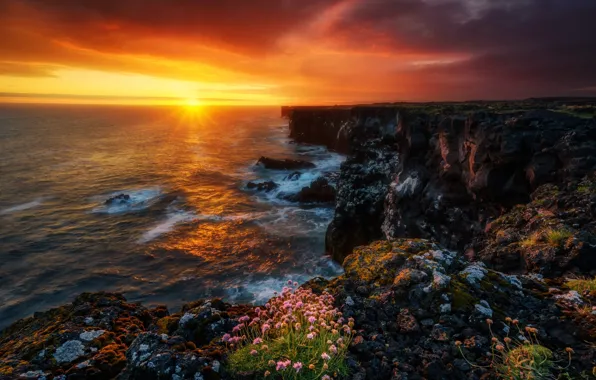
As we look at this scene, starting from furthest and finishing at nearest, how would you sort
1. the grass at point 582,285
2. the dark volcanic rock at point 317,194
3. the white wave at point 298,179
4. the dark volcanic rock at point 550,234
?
the white wave at point 298,179 < the dark volcanic rock at point 317,194 < the dark volcanic rock at point 550,234 < the grass at point 582,285

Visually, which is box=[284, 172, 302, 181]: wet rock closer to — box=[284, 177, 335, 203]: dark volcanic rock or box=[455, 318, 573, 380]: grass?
box=[284, 177, 335, 203]: dark volcanic rock

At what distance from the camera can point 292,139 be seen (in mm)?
109438

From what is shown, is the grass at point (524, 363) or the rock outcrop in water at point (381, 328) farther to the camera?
the rock outcrop in water at point (381, 328)

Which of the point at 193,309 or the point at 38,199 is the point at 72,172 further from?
the point at 193,309

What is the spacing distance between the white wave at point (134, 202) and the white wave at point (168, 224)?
584 centimetres

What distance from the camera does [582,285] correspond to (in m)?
6.21

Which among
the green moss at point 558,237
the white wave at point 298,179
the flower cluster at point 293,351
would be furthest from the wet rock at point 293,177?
the flower cluster at point 293,351

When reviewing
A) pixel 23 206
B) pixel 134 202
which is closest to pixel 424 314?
pixel 134 202

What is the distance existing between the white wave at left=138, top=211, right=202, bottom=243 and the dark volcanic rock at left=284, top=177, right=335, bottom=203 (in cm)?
1395

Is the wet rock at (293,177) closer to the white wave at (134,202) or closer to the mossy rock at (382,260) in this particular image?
the white wave at (134,202)

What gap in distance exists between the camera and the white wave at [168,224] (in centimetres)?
3284

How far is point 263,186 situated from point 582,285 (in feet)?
148

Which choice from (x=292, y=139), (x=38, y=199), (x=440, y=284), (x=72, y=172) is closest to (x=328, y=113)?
(x=292, y=139)

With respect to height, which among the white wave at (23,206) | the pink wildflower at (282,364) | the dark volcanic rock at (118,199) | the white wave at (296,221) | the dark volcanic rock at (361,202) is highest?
the pink wildflower at (282,364)
